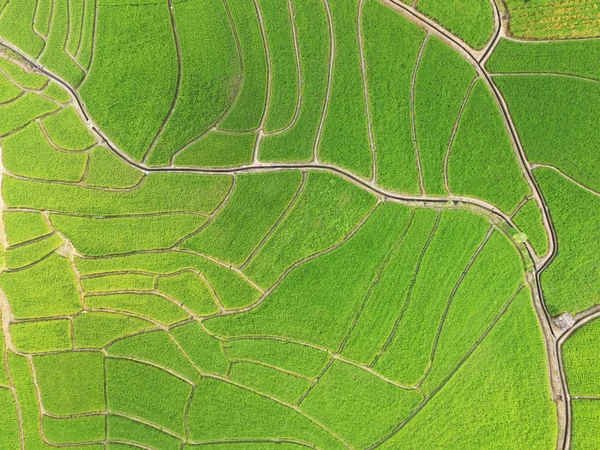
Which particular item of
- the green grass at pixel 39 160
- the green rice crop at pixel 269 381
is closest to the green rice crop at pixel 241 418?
the green rice crop at pixel 269 381

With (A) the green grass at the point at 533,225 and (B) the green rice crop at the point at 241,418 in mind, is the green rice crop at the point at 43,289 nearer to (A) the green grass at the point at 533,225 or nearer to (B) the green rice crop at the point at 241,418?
(B) the green rice crop at the point at 241,418

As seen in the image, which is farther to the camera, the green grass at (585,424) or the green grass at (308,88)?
the green grass at (308,88)

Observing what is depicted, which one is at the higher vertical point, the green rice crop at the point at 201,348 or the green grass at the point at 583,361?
the green grass at the point at 583,361

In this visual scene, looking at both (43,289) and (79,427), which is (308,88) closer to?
(43,289)

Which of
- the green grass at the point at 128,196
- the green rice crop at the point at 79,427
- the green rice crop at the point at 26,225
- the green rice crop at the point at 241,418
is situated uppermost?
the green grass at the point at 128,196

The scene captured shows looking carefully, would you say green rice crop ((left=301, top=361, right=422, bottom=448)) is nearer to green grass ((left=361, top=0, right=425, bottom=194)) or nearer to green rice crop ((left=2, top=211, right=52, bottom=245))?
green grass ((left=361, top=0, right=425, bottom=194))

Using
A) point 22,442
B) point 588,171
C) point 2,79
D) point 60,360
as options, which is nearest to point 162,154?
point 2,79

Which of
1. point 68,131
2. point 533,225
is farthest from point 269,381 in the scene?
point 68,131
